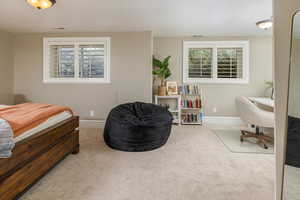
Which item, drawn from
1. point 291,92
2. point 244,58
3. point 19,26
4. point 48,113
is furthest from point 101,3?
point 244,58

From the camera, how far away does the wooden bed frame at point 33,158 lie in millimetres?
1503

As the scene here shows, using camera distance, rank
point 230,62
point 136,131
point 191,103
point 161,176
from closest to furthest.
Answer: point 161,176 → point 136,131 → point 191,103 → point 230,62

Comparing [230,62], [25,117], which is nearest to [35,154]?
[25,117]

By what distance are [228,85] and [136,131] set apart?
3210 mm

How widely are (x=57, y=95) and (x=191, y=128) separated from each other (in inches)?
136

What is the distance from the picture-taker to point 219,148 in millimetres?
3020

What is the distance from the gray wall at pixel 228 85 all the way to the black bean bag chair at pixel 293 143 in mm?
3746

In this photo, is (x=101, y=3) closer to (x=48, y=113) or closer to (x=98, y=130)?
(x=48, y=113)

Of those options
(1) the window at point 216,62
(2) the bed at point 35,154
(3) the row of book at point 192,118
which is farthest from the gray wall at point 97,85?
(2) the bed at point 35,154

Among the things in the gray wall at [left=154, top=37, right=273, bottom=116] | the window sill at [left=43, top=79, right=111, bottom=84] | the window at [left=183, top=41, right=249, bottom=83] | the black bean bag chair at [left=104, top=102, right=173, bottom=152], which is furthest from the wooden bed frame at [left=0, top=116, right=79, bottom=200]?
the window at [left=183, top=41, right=249, bottom=83]

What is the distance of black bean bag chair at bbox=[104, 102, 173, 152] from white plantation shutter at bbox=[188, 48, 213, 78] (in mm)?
2284

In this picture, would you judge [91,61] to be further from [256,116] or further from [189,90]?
[256,116]

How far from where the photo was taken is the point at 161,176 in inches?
82.8

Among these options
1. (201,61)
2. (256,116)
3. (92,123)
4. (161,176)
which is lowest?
(161,176)
